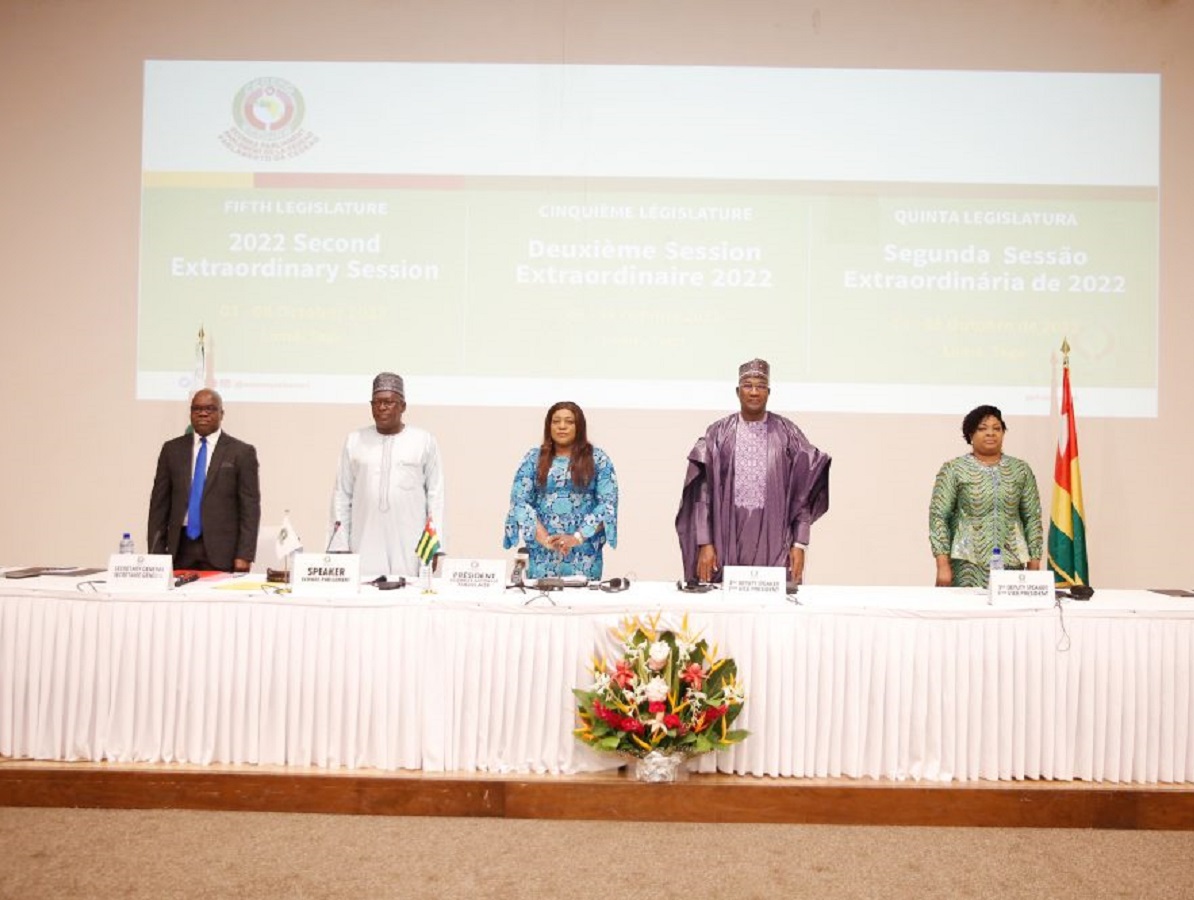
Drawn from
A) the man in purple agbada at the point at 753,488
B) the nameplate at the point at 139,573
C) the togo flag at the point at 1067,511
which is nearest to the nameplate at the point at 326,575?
the nameplate at the point at 139,573

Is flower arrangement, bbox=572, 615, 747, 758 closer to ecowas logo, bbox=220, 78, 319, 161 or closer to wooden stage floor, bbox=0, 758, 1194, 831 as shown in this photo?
wooden stage floor, bbox=0, 758, 1194, 831

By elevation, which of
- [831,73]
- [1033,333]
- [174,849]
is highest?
[831,73]

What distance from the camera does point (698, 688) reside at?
287 cm

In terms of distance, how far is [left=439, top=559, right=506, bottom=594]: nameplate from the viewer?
3096 millimetres

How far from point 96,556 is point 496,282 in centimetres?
270

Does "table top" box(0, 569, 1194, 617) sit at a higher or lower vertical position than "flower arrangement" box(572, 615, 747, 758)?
higher

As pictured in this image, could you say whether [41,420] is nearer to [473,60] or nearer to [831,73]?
[473,60]

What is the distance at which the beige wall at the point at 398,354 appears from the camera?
4.94m

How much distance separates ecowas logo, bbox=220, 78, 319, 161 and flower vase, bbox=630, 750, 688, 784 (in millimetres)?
3701

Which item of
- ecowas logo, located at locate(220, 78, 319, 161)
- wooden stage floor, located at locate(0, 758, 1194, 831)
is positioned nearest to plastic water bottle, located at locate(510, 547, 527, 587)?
wooden stage floor, located at locate(0, 758, 1194, 831)

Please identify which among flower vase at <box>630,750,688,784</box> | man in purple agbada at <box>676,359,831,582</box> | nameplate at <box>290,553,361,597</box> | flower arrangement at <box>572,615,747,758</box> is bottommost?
flower vase at <box>630,750,688,784</box>

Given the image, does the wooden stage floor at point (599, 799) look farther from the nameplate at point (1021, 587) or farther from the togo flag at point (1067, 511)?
the togo flag at point (1067, 511)

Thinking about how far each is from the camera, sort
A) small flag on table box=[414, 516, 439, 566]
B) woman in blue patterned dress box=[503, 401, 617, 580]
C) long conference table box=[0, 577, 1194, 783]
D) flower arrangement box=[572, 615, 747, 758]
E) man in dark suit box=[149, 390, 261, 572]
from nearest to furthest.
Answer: flower arrangement box=[572, 615, 747, 758] → long conference table box=[0, 577, 1194, 783] → small flag on table box=[414, 516, 439, 566] → woman in blue patterned dress box=[503, 401, 617, 580] → man in dark suit box=[149, 390, 261, 572]

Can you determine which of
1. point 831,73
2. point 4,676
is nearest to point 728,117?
point 831,73
